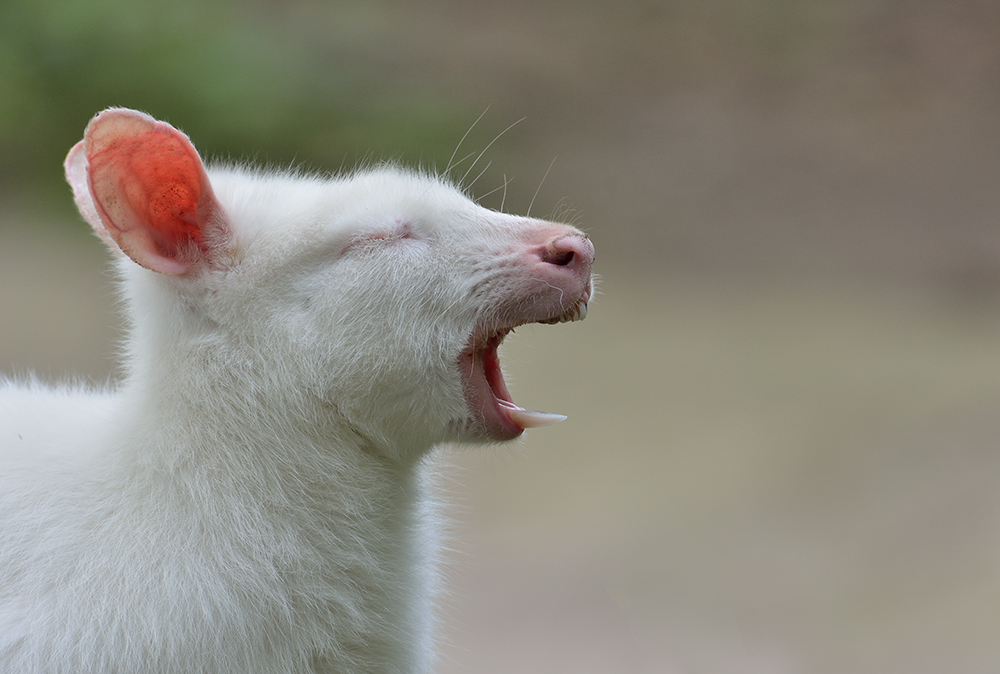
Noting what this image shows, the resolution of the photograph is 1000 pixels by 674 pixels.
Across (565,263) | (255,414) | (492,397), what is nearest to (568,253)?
(565,263)

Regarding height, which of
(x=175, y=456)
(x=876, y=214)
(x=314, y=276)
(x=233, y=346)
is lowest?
(x=876, y=214)

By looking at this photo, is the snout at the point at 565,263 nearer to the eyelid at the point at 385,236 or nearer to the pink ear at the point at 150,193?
the eyelid at the point at 385,236

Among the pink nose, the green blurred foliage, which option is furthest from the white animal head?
the green blurred foliage

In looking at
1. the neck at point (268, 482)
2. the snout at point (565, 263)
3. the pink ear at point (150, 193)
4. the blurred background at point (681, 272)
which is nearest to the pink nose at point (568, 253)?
the snout at point (565, 263)

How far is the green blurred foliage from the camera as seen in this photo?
607 cm

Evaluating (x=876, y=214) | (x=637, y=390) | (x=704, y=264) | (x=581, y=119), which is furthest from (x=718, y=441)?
(x=581, y=119)

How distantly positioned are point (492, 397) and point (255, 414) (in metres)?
0.41

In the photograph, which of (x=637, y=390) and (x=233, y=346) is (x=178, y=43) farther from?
(x=233, y=346)

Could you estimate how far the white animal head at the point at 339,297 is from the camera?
5.29 feet

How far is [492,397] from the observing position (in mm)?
1717

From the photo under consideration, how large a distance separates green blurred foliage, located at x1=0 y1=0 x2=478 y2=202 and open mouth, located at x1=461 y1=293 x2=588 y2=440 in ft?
14.1

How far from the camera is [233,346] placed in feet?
5.31

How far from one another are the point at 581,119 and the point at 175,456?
5.60m

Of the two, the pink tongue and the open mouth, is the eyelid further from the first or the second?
the pink tongue
